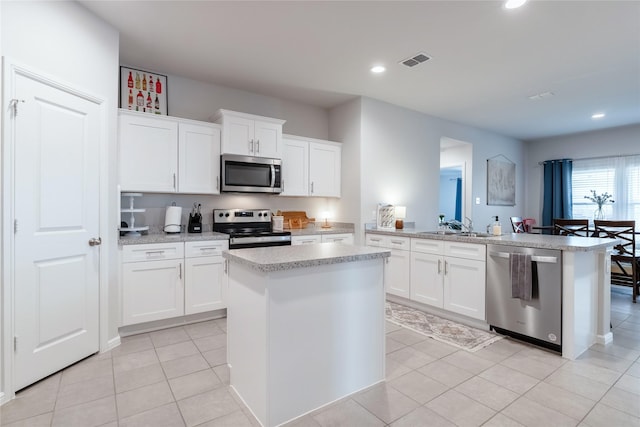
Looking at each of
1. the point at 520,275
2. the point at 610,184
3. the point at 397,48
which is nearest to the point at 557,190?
the point at 610,184

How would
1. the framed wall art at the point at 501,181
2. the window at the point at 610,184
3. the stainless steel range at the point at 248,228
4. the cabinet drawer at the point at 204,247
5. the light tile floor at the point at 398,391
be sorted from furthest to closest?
the framed wall art at the point at 501,181, the window at the point at 610,184, the stainless steel range at the point at 248,228, the cabinet drawer at the point at 204,247, the light tile floor at the point at 398,391

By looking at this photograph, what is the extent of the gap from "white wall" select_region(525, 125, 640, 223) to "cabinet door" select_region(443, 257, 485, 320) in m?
5.05

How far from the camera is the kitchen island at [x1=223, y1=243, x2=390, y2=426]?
5.59 ft

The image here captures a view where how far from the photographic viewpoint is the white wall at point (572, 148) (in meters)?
5.92

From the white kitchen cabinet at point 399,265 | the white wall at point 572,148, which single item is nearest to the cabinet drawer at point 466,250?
the white kitchen cabinet at point 399,265

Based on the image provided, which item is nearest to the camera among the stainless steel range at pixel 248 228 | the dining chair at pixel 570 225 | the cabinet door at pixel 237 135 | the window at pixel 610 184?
the stainless steel range at pixel 248 228

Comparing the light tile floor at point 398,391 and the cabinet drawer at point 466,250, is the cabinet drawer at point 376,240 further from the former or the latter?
the light tile floor at point 398,391

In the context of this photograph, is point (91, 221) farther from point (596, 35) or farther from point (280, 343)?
point (596, 35)

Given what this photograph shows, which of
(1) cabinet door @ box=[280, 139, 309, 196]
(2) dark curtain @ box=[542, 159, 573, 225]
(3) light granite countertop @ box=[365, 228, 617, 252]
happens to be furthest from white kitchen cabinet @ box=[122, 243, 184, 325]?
(2) dark curtain @ box=[542, 159, 573, 225]

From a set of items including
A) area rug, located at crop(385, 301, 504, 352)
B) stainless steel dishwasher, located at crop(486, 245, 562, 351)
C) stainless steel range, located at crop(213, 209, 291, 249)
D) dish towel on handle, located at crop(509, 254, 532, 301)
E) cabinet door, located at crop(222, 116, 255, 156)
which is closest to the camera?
stainless steel dishwasher, located at crop(486, 245, 562, 351)

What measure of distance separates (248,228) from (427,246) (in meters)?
2.13

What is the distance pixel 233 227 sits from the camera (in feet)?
13.0

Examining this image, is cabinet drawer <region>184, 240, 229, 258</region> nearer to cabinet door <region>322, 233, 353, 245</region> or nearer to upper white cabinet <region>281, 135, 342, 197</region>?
upper white cabinet <region>281, 135, 342, 197</region>

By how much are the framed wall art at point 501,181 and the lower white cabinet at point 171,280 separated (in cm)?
533
